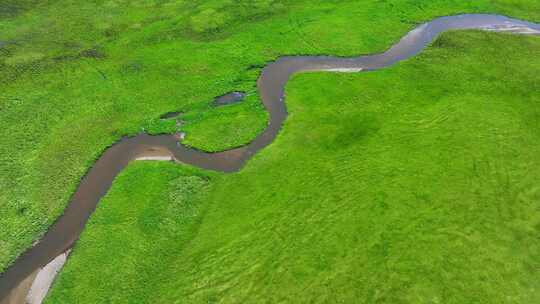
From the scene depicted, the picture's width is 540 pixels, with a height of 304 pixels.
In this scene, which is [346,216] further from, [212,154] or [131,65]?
[131,65]

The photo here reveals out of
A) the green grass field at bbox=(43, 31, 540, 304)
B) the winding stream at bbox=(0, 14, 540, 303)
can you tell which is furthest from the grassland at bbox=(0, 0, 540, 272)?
the green grass field at bbox=(43, 31, 540, 304)

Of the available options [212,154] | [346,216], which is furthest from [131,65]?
[346,216]

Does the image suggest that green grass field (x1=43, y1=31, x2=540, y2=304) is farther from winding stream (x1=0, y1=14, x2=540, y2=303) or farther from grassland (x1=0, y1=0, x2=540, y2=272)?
grassland (x1=0, y1=0, x2=540, y2=272)

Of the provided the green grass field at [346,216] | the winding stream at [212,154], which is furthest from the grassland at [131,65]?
the green grass field at [346,216]

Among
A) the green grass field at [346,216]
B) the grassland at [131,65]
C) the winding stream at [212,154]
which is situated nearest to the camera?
the green grass field at [346,216]

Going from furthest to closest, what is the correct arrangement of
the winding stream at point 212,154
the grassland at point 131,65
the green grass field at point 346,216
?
1. the grassland at point 131,65
2. the winding stream at point 212,154
3. the green grass field at point 346,216

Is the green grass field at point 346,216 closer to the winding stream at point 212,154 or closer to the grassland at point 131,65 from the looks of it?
the winding stream at point 212,154

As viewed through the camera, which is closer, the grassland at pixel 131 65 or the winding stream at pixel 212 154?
the winding stream at pixel 212 154
